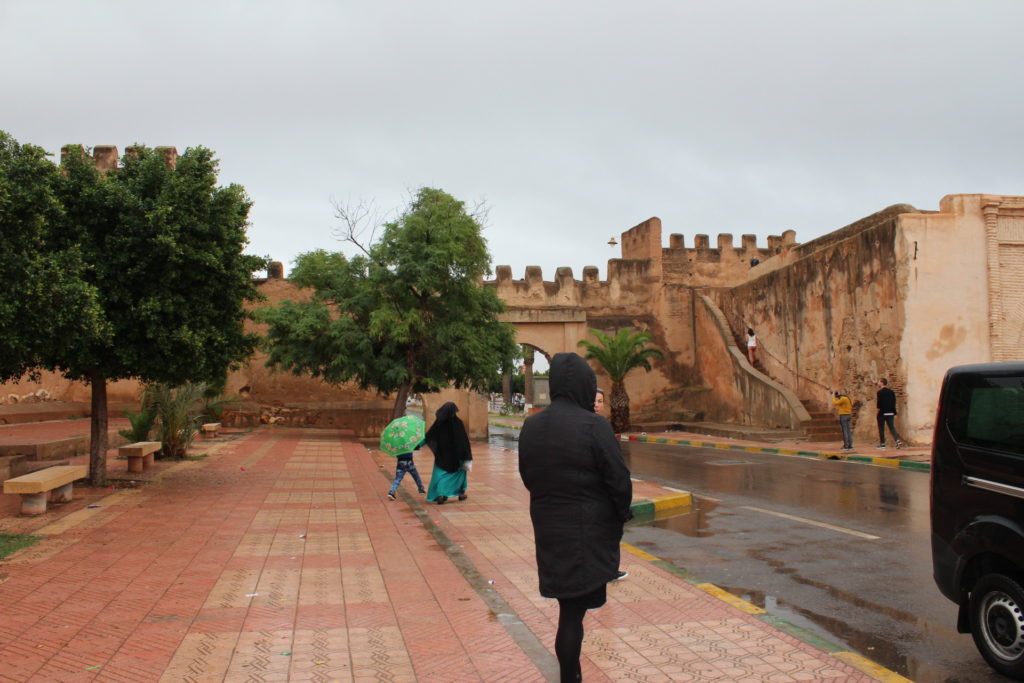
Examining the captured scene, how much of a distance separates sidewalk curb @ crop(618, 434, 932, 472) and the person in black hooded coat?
13457mm

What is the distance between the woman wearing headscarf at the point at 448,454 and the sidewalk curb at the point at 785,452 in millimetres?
9593

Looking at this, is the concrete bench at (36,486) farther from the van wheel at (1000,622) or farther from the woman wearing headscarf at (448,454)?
the van wheel at (1000,622)

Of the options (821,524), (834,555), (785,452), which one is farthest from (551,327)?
(834,555)

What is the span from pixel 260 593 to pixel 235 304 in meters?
6.45

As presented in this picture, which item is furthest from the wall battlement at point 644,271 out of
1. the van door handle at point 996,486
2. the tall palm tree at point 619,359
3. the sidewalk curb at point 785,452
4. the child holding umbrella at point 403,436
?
the van door handle at point 996,486

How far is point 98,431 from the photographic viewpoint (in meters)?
11.5

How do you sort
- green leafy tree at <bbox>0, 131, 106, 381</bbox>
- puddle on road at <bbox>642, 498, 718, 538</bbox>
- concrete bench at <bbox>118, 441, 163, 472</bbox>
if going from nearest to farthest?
1. green leafy tree at <bbox>0, 131, 106, 381</bbox>
2. puddle on road at <bbox>642, 498, 718, 538</bbox>
3. concrete bench at <bbox>118, 441, 163, 472</bbox>

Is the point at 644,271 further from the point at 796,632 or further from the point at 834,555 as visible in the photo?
the point at 796,632

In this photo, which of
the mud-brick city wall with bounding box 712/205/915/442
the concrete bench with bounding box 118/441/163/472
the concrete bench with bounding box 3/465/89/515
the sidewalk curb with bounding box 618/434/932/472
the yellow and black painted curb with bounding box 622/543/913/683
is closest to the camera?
the yellow and black painted curb with bounding box 622/543/913/683

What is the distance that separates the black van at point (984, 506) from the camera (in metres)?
4.25

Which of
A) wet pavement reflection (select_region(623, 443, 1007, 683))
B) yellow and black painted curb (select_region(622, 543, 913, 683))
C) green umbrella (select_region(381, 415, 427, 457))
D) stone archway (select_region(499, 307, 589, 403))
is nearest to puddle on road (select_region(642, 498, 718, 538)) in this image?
wet pavement reflection (select_region(623, 443, 1007, 683))

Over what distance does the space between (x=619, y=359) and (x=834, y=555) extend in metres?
22.8

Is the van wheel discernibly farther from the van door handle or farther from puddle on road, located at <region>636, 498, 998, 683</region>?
the van door handle

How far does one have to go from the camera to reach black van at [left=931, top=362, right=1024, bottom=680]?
13.9ft
